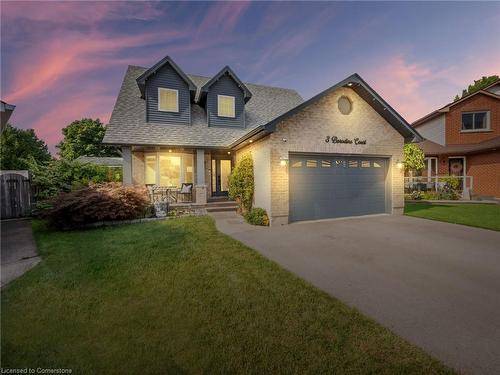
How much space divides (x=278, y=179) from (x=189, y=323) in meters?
6.63

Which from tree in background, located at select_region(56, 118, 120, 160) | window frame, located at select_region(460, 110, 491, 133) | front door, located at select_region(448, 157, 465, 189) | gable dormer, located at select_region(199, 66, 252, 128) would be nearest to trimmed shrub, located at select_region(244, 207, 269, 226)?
gable dormer, located at select_region(199, 66, 252, 128)

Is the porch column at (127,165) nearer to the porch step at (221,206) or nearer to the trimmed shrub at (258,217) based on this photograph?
the porch step at (221,206)

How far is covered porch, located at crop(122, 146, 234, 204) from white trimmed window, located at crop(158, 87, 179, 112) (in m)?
2.63

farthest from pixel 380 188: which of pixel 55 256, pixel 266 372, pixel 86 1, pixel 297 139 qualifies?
pixel 86 1

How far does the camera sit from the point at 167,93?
42.7 ft

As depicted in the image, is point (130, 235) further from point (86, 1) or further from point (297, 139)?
point (86, 1)

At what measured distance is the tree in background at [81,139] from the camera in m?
37.8

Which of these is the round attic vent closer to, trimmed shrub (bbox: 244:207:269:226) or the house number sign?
the house number sign

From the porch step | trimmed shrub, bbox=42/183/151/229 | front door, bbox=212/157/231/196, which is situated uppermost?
front door, bbox=212/157/231/196

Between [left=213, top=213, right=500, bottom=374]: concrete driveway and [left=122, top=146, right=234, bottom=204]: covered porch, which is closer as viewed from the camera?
[left=213, top=213, right=500, bottom=374]: concrete driveway

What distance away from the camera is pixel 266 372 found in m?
2.11

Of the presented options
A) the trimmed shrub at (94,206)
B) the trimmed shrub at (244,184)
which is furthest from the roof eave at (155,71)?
the trimmed shrub at (244,184)

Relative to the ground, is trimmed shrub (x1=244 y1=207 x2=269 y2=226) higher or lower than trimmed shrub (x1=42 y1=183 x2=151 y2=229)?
lower

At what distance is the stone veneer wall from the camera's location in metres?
8.82
